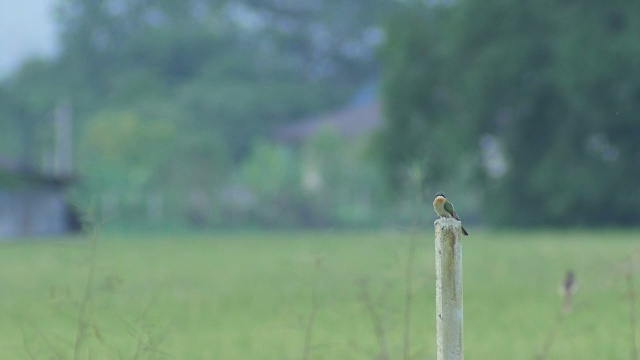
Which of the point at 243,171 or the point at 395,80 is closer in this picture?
the point at 395,80

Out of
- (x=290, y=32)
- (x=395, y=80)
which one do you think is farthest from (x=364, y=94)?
(x=395, y=80)

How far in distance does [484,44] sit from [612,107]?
6.21m

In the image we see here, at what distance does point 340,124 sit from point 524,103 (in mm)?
35731

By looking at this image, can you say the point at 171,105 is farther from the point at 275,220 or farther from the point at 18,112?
the point at 275,220

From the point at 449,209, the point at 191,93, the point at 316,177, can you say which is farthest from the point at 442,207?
the point at 191,93

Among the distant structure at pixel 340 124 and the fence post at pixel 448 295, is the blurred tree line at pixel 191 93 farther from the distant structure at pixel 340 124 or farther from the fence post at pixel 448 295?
the fence post at pixel 448 295

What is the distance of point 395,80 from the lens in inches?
2076

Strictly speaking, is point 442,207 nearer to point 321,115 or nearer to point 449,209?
point 449,209

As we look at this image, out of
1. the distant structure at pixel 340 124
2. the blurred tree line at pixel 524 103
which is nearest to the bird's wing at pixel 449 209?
the blurred tree line at pixel 524 103

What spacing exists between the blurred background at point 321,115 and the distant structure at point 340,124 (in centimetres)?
17

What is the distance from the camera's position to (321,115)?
299 ft

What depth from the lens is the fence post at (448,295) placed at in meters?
5.01

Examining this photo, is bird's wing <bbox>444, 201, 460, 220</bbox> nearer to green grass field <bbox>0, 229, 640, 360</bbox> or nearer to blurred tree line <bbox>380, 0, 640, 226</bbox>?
green grass field <bbox>0, 229, 640, 360</bbox>

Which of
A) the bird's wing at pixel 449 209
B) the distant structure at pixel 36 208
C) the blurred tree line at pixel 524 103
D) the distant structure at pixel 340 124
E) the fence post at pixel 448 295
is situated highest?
the distant structure at pixel 340 124
